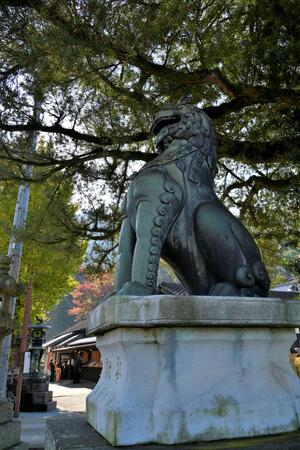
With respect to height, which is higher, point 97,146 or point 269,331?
point 97,146

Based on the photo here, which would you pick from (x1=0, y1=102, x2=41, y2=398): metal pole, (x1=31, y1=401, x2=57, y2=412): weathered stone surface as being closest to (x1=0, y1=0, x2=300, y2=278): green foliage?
(x1=0, y1=102, x2=41, y2=398): metal pole

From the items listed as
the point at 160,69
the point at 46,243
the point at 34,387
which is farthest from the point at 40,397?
the point at 160,69

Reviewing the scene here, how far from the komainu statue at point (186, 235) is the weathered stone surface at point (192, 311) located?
22 cm

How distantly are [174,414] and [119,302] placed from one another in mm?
531

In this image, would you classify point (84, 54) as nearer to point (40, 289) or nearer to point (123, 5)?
point (123, 5)

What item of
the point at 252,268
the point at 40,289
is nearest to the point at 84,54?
the point at 252,268

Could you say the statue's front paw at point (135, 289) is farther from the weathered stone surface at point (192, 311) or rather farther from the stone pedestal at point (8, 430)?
the stone pedestal at point (8, 430)

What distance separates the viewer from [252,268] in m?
2.31

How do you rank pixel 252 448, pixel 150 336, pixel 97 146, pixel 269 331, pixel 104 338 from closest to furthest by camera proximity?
1. pixel 252 448
2. pixel 150 336
3. pixel 269 331
4. pixel 104 338
5. pixel 97 146

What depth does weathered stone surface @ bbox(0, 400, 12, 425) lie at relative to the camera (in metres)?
5.07

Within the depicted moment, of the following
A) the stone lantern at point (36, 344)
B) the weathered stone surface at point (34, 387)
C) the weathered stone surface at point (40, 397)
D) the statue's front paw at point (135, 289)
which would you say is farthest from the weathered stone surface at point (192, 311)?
the stone lantern at point (36, 344)

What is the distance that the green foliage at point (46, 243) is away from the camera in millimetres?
7695

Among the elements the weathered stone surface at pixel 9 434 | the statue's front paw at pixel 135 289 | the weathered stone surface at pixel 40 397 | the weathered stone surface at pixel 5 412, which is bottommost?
the weathered stone surface at pixel 40 397

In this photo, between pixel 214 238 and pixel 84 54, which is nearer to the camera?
pixel 214 238
